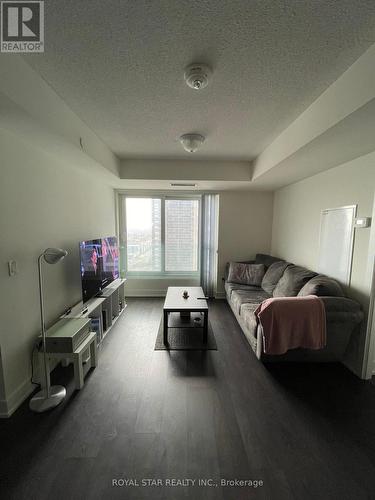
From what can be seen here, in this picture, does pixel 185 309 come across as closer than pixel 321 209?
Yes

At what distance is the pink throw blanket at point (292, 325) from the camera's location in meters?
2.01

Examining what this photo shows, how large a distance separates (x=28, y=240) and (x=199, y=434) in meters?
2.10

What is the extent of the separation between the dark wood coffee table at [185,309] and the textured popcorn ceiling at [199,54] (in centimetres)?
211

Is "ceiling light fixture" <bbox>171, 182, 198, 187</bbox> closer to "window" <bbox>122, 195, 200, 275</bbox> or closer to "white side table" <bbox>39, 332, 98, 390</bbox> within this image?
"window" <bbox>122, 195, 200, 275</bbox>

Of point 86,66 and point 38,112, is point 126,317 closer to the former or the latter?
point 38,112

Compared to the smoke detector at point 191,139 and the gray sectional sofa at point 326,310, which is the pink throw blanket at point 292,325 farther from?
the smoke detector at point 191,139

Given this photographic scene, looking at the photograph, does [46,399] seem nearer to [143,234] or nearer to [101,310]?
[101,310]

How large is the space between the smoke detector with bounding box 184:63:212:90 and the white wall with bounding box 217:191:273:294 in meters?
2.91

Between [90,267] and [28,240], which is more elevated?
[28,240]

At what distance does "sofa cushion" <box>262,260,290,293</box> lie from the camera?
3305mm

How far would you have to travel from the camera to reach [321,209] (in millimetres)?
2777

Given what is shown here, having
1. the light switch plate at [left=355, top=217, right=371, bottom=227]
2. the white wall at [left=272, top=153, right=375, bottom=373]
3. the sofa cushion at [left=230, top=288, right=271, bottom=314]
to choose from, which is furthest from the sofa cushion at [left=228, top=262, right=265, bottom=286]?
the light switch plate at [left=355, top=217, right=371, bottom=227]

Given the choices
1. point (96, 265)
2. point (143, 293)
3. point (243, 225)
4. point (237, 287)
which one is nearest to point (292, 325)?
point (237, 287)

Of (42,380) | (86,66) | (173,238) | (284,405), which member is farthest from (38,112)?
(173,238)
